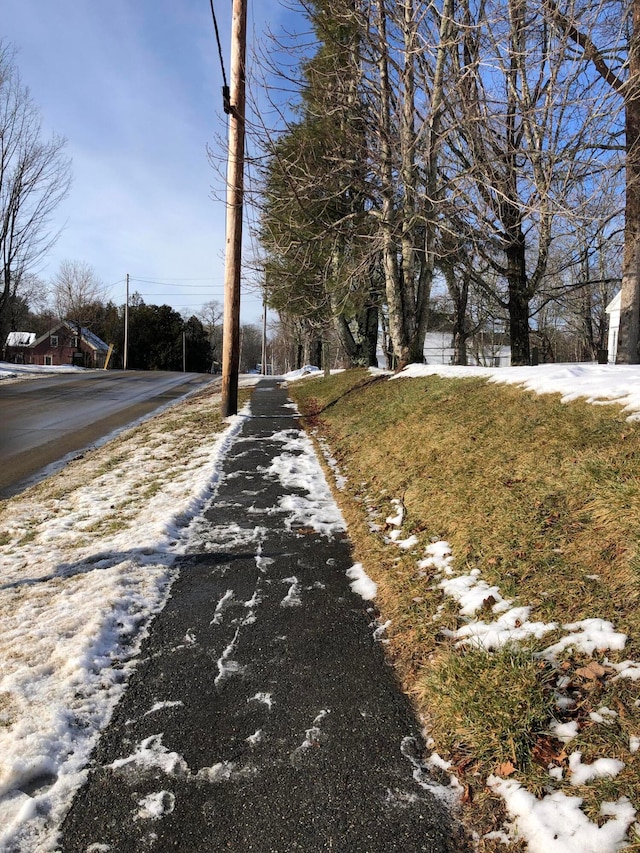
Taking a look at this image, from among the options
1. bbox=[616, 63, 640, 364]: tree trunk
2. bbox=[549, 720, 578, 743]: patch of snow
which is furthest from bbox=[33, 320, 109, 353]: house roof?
bbox=[549, 720, 578, 743]: patch of snow

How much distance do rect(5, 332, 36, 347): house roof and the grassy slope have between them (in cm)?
6265

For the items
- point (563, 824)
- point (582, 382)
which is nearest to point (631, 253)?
point (582, 382)

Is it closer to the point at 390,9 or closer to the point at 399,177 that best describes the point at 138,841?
the point at 399,177

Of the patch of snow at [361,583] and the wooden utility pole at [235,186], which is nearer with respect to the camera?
the patch of snow at [361,583]

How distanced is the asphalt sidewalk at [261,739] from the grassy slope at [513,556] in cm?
22

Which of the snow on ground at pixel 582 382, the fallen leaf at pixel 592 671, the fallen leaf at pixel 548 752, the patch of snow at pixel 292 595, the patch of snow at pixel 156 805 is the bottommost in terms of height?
the patch of snow at pixel 156 805

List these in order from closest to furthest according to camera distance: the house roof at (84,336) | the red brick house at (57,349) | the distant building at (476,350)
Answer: the distant building at (476,350) < the house roof at (84,336) < the red brick house at (57,349)

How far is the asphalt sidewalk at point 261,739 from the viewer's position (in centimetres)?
186

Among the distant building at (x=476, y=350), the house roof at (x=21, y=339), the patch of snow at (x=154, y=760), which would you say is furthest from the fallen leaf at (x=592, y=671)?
the house roof at (x=21, y=339)

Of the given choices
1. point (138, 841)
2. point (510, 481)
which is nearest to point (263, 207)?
point (510, 481)

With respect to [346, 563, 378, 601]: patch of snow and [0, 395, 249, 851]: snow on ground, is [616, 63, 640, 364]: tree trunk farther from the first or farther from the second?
[346, 563, 378, 601]: patch of snow

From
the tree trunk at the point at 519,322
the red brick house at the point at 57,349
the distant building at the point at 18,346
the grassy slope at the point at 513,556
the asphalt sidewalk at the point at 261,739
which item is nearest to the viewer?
the asphalt sidewalk at the point at 261,739

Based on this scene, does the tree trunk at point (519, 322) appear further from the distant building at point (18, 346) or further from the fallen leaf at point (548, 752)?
the distant building at point (18, 346)

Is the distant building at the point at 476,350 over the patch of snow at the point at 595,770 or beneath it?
over
